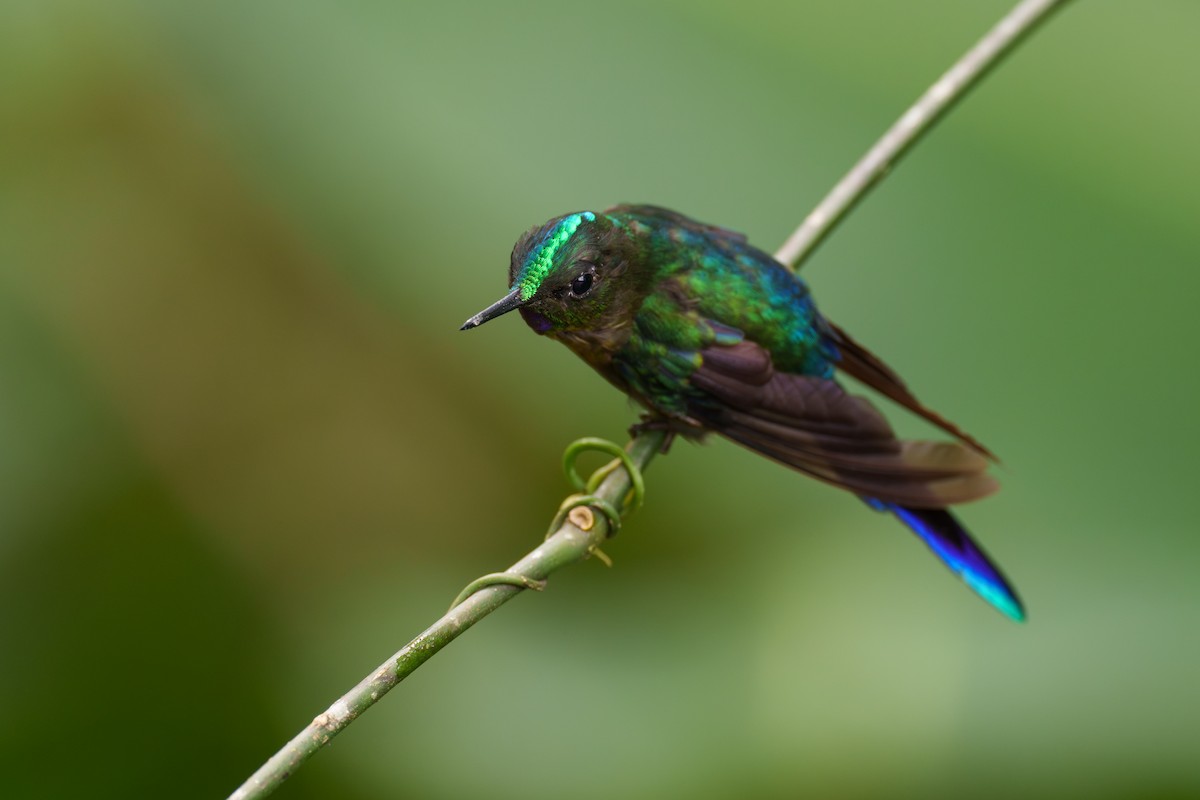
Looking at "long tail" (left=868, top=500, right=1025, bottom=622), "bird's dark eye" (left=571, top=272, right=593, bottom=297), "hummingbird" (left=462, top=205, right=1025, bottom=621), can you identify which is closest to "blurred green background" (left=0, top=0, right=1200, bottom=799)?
"long tail" (left=868, top=500, right=1025, bottom=622)

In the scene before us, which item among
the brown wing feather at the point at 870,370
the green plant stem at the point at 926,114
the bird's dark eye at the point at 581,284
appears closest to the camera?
the bird's dark eye at the point at 581,284

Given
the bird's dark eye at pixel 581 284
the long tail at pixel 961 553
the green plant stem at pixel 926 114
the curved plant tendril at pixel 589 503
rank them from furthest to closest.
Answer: the long tail at pixel 961 553 → the green plant stem at pixel 926 114 → the bird's dark eye at pixel 581 284 → the curved plant tendril at pixel 589 503

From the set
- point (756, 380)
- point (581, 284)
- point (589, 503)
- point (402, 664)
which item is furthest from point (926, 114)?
point (402, 664)

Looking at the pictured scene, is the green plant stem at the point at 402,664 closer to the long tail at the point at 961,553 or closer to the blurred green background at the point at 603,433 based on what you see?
the long tail at the point at 961,553

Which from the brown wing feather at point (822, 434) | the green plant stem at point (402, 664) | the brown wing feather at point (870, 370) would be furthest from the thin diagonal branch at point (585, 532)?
the brown wing feather at point (870, 370)

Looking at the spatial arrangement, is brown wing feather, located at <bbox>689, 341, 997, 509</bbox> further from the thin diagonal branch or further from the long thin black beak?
the long thin black beak

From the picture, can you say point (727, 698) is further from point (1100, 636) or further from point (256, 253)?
point (256, 253)
